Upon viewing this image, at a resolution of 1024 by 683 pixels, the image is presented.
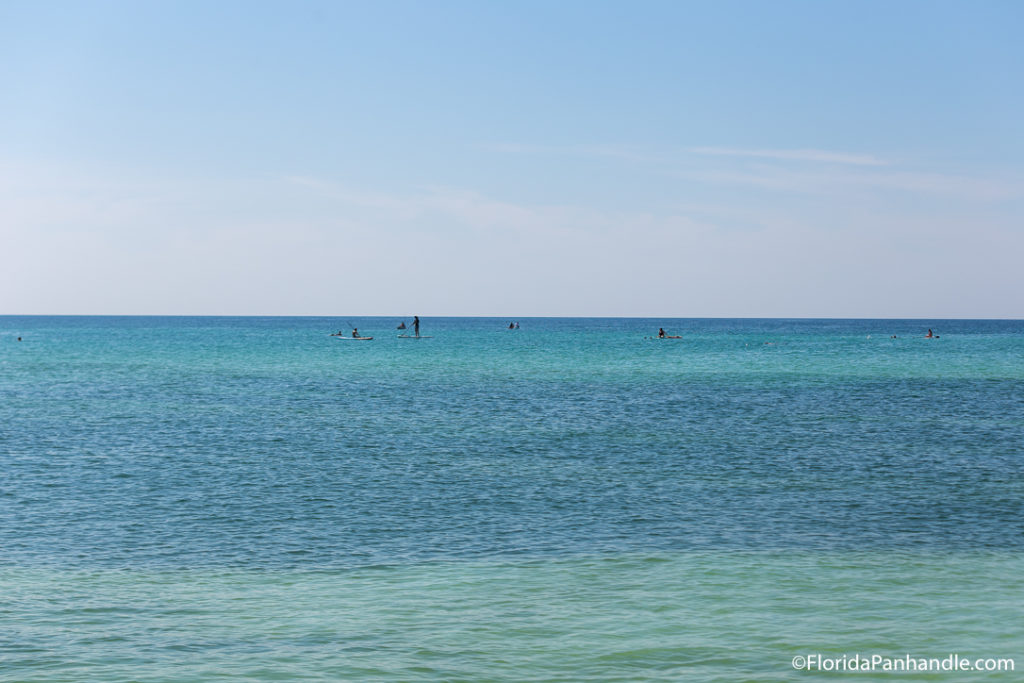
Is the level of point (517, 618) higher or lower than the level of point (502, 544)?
lower

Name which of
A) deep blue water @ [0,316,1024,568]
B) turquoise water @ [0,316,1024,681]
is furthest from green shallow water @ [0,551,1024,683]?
deep blue water @ [0,316,1024,568]

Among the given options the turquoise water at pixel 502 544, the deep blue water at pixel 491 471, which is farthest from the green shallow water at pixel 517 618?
the deep blue water at pixel 491 471

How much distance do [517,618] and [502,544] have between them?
14.8 feet

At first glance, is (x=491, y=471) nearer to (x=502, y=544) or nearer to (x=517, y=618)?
(x=502, y=544)

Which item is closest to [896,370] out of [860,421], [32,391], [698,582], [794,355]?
[794,355]

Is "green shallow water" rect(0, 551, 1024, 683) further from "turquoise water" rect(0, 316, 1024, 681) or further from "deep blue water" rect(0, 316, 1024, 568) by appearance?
"deep blue water" rect(0, 316, 1024, 568)

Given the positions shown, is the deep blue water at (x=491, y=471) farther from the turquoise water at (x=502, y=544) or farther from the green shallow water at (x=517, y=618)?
the green shallow water at (x=517, y=618)

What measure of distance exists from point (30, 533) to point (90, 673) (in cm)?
874

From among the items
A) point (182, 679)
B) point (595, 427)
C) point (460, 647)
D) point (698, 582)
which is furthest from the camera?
point (595, 427)

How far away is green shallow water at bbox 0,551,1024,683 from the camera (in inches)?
505

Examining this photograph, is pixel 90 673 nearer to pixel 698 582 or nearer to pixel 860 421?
pixel 698 582

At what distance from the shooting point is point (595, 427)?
130 feet

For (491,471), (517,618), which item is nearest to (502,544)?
(517,618)

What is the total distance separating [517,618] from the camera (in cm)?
1472
